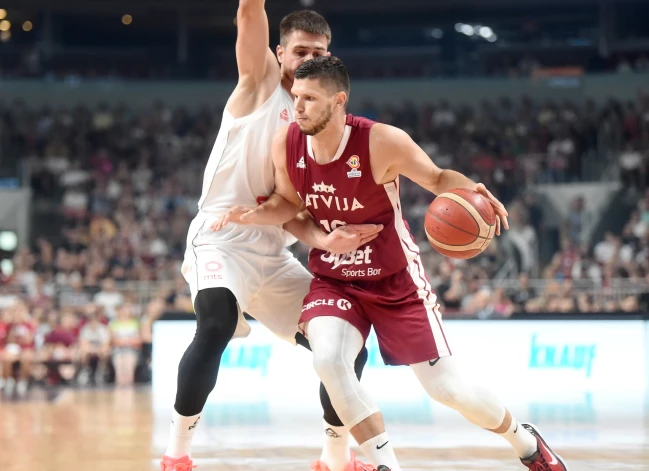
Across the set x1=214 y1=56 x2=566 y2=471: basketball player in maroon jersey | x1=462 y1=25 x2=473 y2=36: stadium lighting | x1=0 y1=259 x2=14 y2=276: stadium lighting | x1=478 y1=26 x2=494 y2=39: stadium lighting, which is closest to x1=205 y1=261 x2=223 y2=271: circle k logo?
x1=214 y1=56 x2=566 y2=471: basketball player in maroon jersey

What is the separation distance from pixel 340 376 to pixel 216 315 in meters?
0.69

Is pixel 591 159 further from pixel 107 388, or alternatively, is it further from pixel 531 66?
pixel 107 388

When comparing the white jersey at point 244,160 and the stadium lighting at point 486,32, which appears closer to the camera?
the white jersey at point 244,160

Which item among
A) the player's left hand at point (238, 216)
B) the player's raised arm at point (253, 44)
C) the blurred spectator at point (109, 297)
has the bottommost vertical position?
the blurred spectator at point (109, 297)

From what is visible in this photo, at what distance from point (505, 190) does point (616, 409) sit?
1061 centimetres

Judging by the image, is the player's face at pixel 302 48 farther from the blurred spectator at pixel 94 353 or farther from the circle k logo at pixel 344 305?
the blurred spectator at pixel 94 353

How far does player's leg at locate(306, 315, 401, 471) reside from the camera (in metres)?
4.50

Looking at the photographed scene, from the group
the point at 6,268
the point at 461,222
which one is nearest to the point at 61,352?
the point at 6,268

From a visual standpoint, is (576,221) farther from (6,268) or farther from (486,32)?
(6,268)

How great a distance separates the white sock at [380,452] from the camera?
4.46 meters

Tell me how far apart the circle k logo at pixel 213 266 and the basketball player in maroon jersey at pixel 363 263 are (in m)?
0.24

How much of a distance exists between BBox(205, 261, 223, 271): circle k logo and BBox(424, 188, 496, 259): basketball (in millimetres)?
1091

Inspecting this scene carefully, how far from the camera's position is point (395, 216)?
16.2 ft

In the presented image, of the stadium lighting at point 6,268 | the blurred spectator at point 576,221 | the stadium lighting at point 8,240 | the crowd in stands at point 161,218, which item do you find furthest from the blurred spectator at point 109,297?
the blurred spectator at point 576,221
